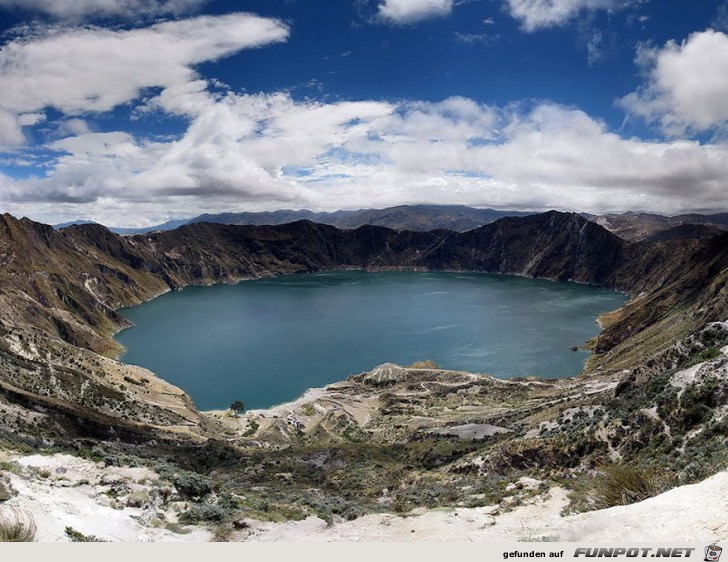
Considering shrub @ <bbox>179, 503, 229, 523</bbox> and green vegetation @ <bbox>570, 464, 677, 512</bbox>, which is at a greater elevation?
green vegetation @ <bbox>570, 464, 677, 512</bbox>

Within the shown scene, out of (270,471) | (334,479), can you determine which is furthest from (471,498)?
(270,471)

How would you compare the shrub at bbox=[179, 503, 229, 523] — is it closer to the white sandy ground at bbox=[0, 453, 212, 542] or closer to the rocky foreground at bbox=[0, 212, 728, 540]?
the rocky foreground at bbox=[0, 212, 728, 540]

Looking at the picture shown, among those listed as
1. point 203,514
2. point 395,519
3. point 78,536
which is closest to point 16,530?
point 78,536

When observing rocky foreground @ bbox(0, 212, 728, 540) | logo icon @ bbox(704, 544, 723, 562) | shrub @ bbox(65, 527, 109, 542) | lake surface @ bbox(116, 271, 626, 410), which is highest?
logo icon @ bbox(704, 544, 723, 562)

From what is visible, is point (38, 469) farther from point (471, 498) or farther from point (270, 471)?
point (270, 471)

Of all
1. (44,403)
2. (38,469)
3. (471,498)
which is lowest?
(44,403)

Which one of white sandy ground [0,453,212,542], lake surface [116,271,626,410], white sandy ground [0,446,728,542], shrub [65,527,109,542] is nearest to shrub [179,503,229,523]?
white sandy ground [0,446,728,542]

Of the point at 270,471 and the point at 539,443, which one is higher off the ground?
the point at 539,443
